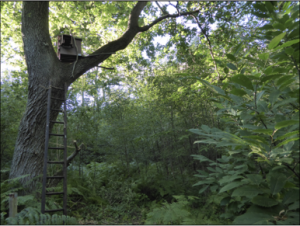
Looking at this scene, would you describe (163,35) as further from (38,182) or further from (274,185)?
(38,182)

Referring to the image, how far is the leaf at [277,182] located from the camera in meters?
0.81

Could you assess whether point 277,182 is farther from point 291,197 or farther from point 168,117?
point 168,117

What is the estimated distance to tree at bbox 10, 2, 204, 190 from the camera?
310 cm

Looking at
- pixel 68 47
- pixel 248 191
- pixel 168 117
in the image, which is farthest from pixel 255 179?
pixel 168 117

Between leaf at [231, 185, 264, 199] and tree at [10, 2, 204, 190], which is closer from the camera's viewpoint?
leaf at [231, 185, 264, 199]

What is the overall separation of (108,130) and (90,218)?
10.6ft

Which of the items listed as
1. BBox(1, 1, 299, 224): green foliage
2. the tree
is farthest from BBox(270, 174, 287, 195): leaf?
the tree

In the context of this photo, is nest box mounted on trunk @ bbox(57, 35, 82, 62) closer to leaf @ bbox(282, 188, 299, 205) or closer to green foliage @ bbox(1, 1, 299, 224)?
green foliage @ bbox(1, 1, 299, 224)

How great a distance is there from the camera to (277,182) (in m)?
0.83

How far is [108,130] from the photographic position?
20.9ft

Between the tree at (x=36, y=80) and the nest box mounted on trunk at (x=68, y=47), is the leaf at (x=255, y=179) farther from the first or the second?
the nest box mounted on trunk at (x=68, y=47)

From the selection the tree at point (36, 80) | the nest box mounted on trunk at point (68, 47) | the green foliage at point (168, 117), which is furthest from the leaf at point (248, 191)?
the nest box mounted on trunk at point (68, 47)

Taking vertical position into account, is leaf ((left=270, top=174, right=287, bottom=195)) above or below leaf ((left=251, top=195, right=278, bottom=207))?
above

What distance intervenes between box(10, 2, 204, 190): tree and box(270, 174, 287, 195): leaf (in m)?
2.79
